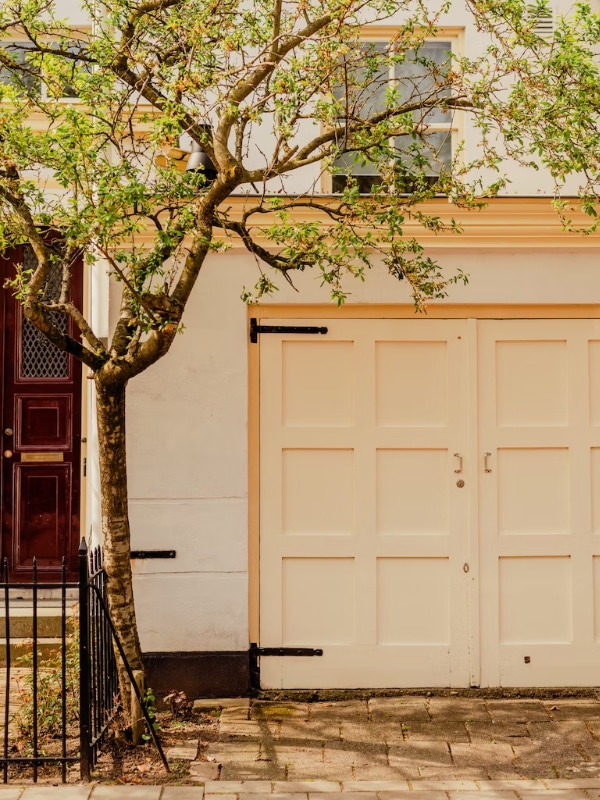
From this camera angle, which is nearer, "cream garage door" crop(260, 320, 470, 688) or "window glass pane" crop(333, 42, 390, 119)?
"window glass pane" crop(333, 42, 390, 119)

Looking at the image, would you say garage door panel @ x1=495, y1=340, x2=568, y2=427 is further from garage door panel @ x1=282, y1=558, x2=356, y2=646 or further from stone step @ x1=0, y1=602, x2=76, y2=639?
stone step @ x1=0, y1=602, x2=76, y2=639

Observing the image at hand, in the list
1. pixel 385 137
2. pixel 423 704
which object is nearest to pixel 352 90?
pixel 385 137

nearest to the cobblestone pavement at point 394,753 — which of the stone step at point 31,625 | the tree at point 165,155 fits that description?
the tree at point 165,155

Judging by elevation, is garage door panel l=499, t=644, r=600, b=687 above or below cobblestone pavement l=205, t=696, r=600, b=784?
above

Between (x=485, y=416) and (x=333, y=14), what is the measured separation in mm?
2936

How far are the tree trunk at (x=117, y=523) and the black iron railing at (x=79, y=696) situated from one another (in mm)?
84

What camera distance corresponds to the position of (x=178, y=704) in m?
6.27

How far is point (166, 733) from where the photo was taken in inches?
227

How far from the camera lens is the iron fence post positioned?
195 inches

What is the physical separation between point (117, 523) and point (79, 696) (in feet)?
3.22

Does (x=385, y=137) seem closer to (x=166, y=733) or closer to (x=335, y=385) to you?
(x=335, y=385)

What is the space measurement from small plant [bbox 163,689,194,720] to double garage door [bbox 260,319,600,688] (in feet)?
2.18

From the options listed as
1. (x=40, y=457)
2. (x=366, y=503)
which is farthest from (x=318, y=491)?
(x=40, y=457)

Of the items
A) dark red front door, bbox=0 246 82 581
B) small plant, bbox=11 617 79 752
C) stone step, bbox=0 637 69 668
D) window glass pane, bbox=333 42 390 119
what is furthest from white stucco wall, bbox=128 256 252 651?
window glass pane, bbox=333 42 390 119
